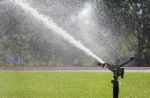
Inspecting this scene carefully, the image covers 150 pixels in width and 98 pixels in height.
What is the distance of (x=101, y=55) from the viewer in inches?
2410

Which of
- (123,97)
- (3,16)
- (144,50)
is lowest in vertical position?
(123,97)

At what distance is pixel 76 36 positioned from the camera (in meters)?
58.1

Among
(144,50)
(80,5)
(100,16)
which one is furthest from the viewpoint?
(144,50)

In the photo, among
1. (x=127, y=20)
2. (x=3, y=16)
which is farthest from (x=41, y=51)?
(x=127, y=20)

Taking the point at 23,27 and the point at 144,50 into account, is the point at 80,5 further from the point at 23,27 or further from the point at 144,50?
the point at 144,50

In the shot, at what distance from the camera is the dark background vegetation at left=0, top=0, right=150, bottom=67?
59312mm

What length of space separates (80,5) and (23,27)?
28.0 ft

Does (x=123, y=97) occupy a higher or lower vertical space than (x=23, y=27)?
lower

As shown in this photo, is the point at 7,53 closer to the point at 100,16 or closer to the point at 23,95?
the point at 100,16

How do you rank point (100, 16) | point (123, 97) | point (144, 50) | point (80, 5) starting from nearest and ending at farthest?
1. point (123, 97)
2. point (80, 5)
3. point (100, 16)
4. point (144, 50)

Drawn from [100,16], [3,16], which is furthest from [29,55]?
[100,16]

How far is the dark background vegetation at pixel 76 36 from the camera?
5931 cm

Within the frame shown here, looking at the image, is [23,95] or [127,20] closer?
[23,95]

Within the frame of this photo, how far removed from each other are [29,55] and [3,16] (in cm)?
678
